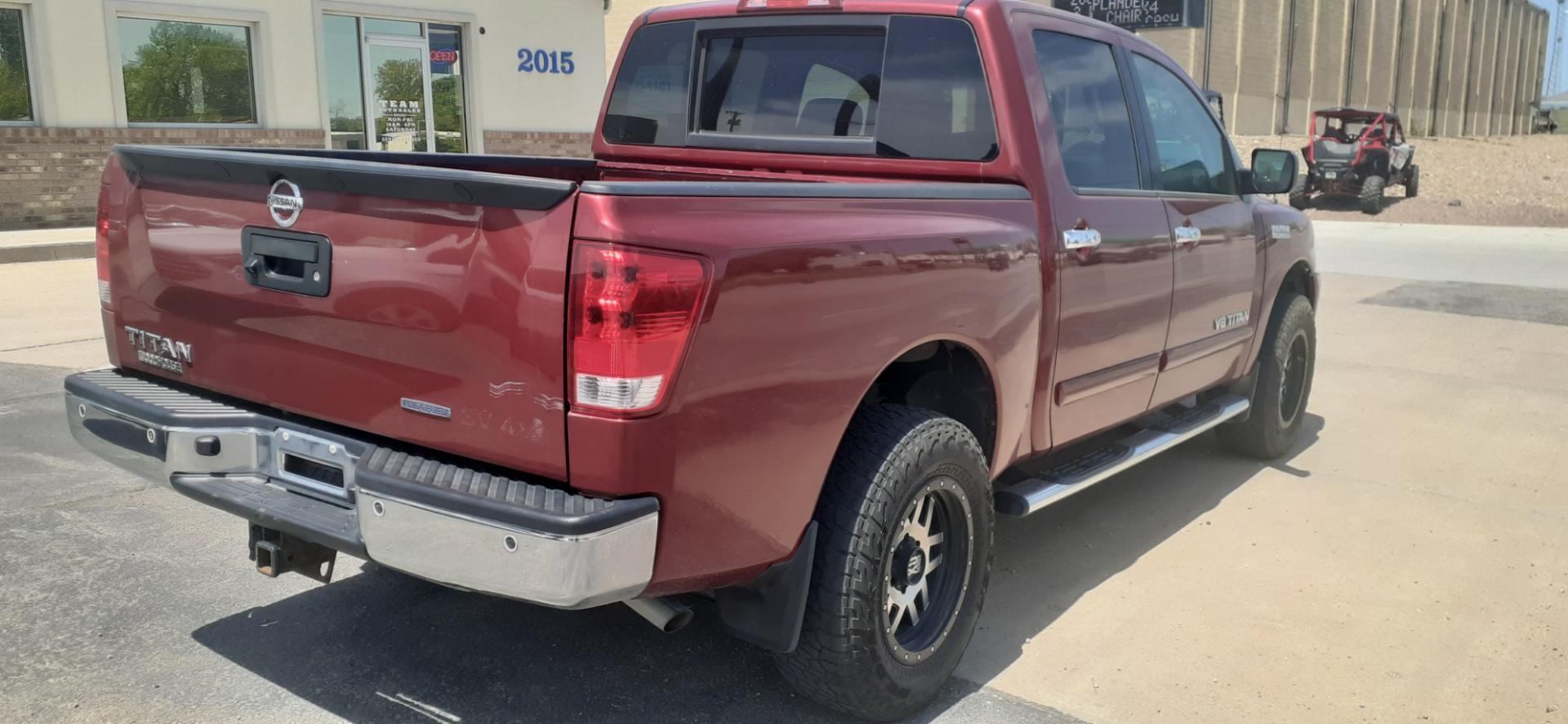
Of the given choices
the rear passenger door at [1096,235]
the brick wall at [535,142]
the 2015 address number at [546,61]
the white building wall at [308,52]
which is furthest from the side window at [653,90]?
the 2015 address number at [546,61]

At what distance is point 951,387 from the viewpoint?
3.77 metres

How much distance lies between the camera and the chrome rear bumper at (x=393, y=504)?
2496mm

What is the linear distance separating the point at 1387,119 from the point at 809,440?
84.0ft

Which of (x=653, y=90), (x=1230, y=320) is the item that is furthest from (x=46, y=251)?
(x=1230, y=320)

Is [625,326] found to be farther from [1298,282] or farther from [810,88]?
[1298,282]

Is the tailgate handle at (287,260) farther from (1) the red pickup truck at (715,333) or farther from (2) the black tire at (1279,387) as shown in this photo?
(2) the black tire at (1279,387)

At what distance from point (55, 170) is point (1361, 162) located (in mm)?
21618

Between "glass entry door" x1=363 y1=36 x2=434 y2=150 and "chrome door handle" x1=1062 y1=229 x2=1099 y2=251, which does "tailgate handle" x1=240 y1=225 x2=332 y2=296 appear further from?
"glass entry door" x1=363 y1=36 x2=434 y2=150

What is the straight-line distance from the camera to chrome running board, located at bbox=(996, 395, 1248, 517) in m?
3.95

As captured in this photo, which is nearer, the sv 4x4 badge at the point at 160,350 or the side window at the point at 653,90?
the sv 4x4 badge at the point at 160,350

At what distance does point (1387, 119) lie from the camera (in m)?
25.0

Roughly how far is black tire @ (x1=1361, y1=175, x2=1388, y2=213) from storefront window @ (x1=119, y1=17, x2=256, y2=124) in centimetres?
1909

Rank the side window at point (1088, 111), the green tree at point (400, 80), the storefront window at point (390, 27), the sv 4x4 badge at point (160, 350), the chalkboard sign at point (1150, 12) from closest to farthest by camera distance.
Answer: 1. the sv 4x4 badge at point (160, 350)
2. the side window at point (1088, 111)
3. the storefront window at point (390, 27)
4. the green tree at point (400, 80)
5. the chalkboard sign at point (1150, 12)

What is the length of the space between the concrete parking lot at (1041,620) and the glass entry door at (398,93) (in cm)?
1275
